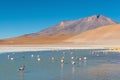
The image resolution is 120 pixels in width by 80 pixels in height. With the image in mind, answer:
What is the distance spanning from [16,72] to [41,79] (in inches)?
169

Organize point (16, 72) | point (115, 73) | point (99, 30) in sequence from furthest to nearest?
point (99, 30), point (16, 72), point (115, 73)

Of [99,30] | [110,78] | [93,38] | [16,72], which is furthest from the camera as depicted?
[99,30]

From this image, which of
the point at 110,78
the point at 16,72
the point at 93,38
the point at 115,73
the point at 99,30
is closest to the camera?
the point at 110,78

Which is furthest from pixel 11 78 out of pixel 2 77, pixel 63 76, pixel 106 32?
pixel 106 32

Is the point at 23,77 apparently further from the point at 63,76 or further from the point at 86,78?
the point at 86,78

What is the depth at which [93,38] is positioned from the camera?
403 ft

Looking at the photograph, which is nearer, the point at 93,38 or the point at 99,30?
the point at 93,38

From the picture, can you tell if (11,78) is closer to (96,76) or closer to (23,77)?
(23,77)

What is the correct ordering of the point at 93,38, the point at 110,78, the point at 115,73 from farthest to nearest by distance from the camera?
the point at 93,38, the point at 115,73, the point at 110,78

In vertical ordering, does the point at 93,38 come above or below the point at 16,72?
above

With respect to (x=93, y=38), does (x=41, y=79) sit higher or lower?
lower

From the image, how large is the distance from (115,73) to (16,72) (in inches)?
293

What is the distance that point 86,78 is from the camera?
20422 mm

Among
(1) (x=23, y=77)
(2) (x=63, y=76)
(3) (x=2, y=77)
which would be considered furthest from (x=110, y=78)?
(3) (x=2, y=77)
